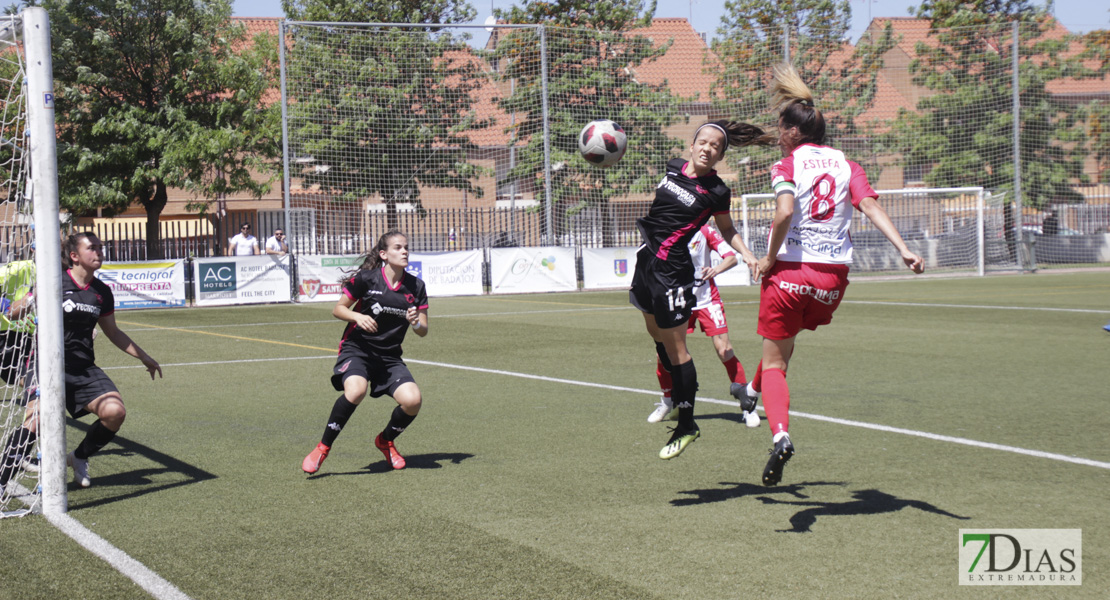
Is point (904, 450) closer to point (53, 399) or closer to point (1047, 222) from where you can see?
point (53, 399)

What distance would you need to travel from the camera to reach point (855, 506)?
194 inches

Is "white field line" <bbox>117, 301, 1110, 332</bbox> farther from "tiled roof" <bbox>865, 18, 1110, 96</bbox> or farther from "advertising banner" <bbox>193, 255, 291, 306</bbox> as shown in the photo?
"tiled roof" <bbox>865, 18, 1110, 96</bbox>

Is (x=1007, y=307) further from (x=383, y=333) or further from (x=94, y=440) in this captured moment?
(x=94, y=440)

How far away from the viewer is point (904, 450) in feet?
20.5

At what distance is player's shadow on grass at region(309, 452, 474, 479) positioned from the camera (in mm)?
6004

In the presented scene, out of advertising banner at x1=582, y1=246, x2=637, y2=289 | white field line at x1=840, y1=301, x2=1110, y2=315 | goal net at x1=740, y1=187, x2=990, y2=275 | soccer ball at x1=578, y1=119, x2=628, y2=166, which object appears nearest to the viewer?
soccer ball at x1=578, y1=119, x2=628, y2=166

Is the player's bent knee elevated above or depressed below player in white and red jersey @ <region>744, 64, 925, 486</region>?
below

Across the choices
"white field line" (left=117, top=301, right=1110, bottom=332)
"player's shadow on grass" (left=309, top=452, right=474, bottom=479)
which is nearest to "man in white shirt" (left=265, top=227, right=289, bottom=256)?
"white field line" (left=117, top=301, right=1110, bottom=332)

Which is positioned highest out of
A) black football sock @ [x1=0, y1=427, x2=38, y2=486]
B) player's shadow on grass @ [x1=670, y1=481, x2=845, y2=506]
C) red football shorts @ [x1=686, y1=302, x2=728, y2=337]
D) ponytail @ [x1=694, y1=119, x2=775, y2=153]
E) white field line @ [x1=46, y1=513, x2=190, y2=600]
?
ponytail @ [x1=694, y1=119, x2=775, y2=153]

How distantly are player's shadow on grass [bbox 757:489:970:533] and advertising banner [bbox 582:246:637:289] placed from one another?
2071 cm

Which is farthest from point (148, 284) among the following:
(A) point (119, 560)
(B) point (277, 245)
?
(A) point (119, 560)

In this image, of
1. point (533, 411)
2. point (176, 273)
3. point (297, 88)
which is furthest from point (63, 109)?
point (533, 411)

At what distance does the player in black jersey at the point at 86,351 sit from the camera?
5758mm

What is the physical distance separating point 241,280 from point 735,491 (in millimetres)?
19713
